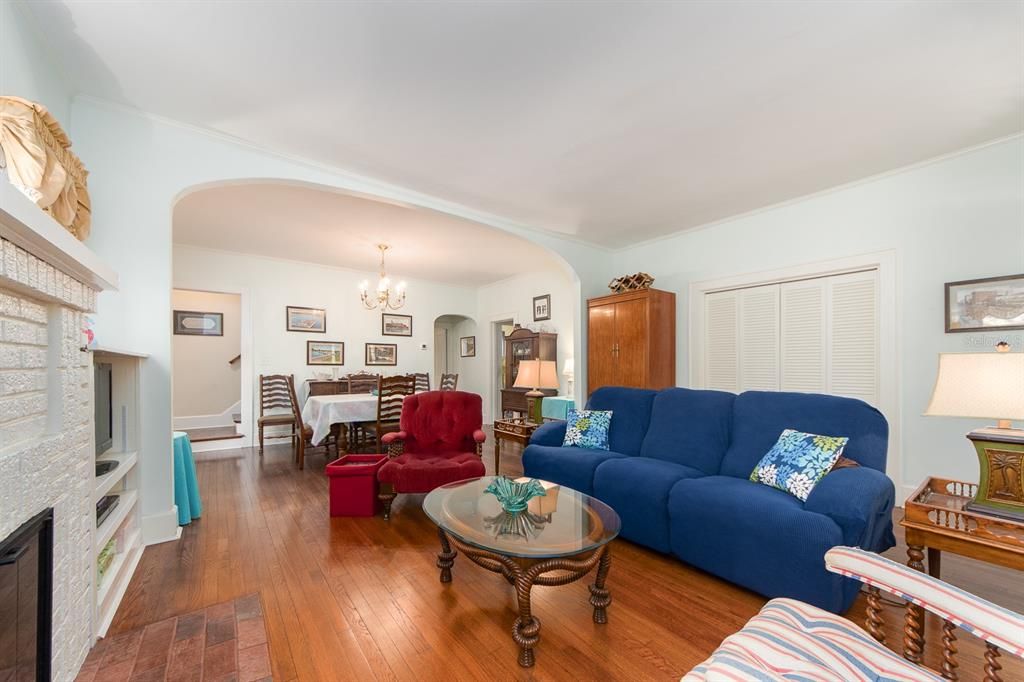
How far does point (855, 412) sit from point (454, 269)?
5.28m

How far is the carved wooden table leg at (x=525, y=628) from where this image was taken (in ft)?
5.16

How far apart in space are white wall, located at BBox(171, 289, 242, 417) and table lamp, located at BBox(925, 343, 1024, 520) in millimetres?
8007

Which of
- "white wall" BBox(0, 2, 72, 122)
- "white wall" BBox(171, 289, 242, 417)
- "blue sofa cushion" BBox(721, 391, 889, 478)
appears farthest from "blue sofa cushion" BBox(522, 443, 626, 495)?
"white wall" BBox(171, 289, 242, 417)

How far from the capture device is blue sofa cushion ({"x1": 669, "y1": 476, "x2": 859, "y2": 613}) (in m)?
1.80

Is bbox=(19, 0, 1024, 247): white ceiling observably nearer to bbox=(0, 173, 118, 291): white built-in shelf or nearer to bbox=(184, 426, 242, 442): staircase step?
bbox=(0, 173, 118, 291): white built-in shelf

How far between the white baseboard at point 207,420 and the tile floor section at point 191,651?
5646mm

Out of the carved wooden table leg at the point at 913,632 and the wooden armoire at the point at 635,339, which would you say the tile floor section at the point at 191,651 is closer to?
the carved wooden table leg at the point at 913,632

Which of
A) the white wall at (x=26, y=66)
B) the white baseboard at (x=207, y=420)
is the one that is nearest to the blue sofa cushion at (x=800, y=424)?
the white wall at (x=26, y=66)

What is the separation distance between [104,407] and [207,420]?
5732 millimetres

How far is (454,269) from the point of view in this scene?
6.49m

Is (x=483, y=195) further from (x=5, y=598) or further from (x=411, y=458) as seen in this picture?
(x=5, y=598)

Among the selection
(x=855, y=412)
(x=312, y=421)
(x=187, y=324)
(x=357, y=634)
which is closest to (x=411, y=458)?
(x=357, y=634)

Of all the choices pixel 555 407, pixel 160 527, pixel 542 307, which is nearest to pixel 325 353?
pixel 542 307

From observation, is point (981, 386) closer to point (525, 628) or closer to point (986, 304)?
point (986, 304)
